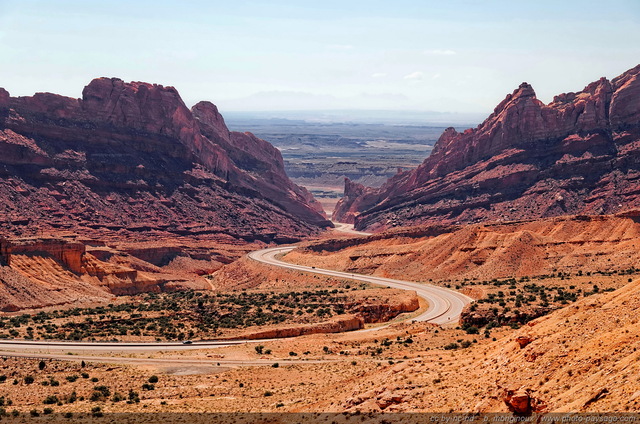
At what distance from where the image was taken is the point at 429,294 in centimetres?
8394

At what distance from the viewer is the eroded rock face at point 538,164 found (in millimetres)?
143000

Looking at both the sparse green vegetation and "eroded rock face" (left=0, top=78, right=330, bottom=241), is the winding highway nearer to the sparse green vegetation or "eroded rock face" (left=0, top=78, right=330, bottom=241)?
the sparse green vegetation

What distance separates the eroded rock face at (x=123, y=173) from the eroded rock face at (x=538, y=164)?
84.4ft

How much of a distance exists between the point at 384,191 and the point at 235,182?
34.3 metres

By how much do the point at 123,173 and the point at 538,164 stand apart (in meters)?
71.2

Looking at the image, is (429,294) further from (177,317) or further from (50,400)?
(50,400)

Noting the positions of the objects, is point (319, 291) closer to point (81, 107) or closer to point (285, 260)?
point (285, 260)

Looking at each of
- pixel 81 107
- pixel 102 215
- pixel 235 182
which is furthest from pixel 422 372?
pixel 235 182

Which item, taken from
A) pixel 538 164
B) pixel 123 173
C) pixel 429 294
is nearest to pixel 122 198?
pixel 123 173

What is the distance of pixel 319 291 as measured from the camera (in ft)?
286

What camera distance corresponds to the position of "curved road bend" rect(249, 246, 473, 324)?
2758 inches

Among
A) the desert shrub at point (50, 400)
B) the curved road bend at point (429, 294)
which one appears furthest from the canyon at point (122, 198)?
the desert shrub at point (50, 400)

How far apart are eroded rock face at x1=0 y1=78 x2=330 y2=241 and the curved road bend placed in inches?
1007

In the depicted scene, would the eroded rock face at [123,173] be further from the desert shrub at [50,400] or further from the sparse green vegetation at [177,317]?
the desert shrub at [50,400]
